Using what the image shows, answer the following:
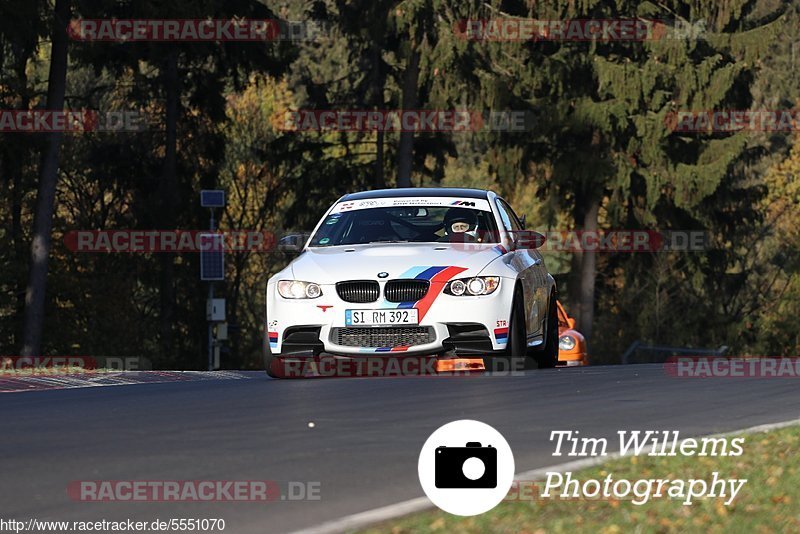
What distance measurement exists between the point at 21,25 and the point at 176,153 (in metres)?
17.7

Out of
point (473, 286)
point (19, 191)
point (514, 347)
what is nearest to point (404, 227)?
point (473, 286)

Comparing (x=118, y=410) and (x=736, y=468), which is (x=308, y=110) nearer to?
(x=118, y=410)

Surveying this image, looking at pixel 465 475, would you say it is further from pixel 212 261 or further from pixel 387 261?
pixel 212 261

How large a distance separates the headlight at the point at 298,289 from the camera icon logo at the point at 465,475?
6.31m

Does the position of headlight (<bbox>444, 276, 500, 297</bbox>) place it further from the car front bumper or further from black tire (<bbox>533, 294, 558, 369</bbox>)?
black tire (<bbox>533, 294, 558, 369</bbox>)

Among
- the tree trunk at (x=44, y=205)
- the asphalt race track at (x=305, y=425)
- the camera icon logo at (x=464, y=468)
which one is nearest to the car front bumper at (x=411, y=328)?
the asphalt race track at (x=305, y=425)

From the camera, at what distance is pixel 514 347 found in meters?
15.1

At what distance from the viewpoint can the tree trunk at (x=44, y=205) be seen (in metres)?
36.0

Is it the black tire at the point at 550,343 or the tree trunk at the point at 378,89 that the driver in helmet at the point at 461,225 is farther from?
the tree trunk at the point at 378,89

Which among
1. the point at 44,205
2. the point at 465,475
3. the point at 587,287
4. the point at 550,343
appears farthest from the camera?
the point at 587,287

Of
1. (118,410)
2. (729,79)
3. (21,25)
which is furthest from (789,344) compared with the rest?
(118,410)

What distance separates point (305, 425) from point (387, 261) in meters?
4.35

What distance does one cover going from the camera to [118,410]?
1162 cm

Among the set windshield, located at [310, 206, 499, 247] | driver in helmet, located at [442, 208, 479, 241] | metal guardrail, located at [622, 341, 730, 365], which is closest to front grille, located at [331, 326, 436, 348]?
windshield, located at [310, 206, 499, 247]
